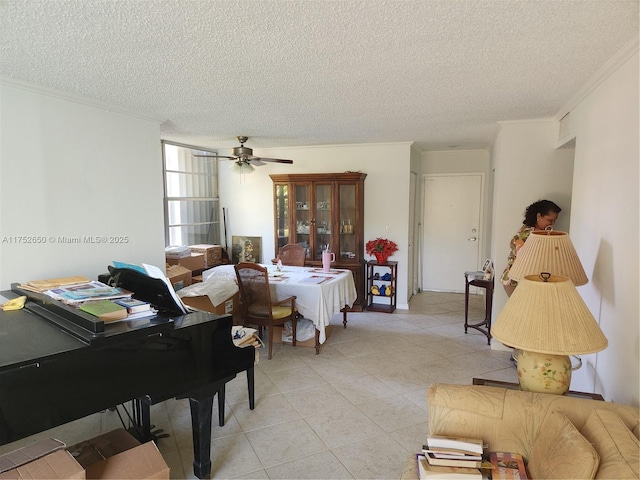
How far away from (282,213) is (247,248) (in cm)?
82

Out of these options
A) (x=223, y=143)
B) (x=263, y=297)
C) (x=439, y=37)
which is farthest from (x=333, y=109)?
(x=223, y=143)

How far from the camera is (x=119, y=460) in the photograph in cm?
186

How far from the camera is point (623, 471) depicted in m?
1.13

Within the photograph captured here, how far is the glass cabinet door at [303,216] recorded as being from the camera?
18.2 feet

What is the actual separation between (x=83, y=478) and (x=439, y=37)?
2443mm

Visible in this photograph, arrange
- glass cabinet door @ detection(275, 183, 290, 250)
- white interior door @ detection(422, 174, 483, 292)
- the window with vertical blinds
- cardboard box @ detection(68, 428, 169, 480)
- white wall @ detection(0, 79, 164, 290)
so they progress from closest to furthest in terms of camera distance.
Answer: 1. cardboard box @ detection(68, 428, 169, 480)
2. white wall @ detection(0, 79, 164, 290)
3. the window with vertical blinds
4. glass cabinet door @ detection(275, 183, 290, 250)
5. white interior door @ detection(422, 174, 483, 292)

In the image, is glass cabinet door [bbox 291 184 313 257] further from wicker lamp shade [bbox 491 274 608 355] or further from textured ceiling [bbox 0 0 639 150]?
wicker lamp shade [bbox 491 274 608 355]

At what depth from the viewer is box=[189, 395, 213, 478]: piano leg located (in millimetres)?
2137

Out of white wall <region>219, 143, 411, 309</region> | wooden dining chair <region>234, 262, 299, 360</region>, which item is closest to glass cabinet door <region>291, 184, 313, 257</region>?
white wall <region>219, 143, 411, 309</region>

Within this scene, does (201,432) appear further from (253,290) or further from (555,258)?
(555,258)

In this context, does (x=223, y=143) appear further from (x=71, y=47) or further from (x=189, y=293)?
(x=71, y=47)

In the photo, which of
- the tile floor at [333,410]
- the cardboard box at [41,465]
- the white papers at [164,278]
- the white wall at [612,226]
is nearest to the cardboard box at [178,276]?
the tile floor at [333,410]

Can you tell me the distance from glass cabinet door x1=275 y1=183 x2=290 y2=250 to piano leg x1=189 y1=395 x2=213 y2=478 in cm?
363

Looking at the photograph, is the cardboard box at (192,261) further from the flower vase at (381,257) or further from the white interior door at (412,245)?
the white interior door at (412,245)
